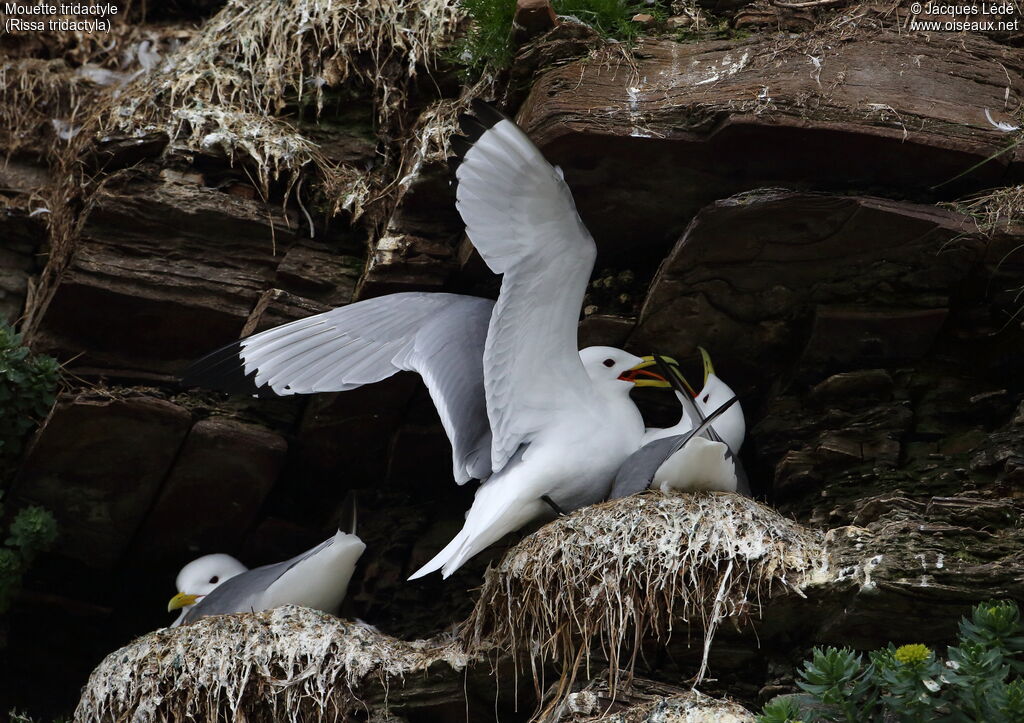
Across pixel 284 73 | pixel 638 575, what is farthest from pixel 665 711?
pixel 284 73

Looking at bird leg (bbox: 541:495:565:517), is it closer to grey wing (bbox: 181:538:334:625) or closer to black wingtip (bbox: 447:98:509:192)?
grey wing (bbox: 181:538:334:625)

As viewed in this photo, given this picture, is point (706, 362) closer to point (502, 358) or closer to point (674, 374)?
point (674, 374)

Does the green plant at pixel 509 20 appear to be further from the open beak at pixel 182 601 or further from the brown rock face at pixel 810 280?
the open beak at pixel 182 601

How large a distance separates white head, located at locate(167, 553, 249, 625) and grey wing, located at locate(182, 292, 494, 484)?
836 millimetres

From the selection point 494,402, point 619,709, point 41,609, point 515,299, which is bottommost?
point 41,609

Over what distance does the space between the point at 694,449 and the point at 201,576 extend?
2199 millimetres

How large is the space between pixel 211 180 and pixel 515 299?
5.54ft

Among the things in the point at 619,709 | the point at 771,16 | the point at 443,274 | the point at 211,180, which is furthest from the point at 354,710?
the point at 771,16

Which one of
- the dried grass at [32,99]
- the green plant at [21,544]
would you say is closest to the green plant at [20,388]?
the green plant at [21,544]

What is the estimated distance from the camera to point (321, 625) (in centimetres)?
429

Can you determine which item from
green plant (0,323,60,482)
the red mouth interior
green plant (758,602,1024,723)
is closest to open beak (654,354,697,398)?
the red mouth interior

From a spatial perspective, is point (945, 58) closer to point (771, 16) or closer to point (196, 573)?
point (771, 16)

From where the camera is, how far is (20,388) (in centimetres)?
489

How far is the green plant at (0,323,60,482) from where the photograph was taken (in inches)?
192
